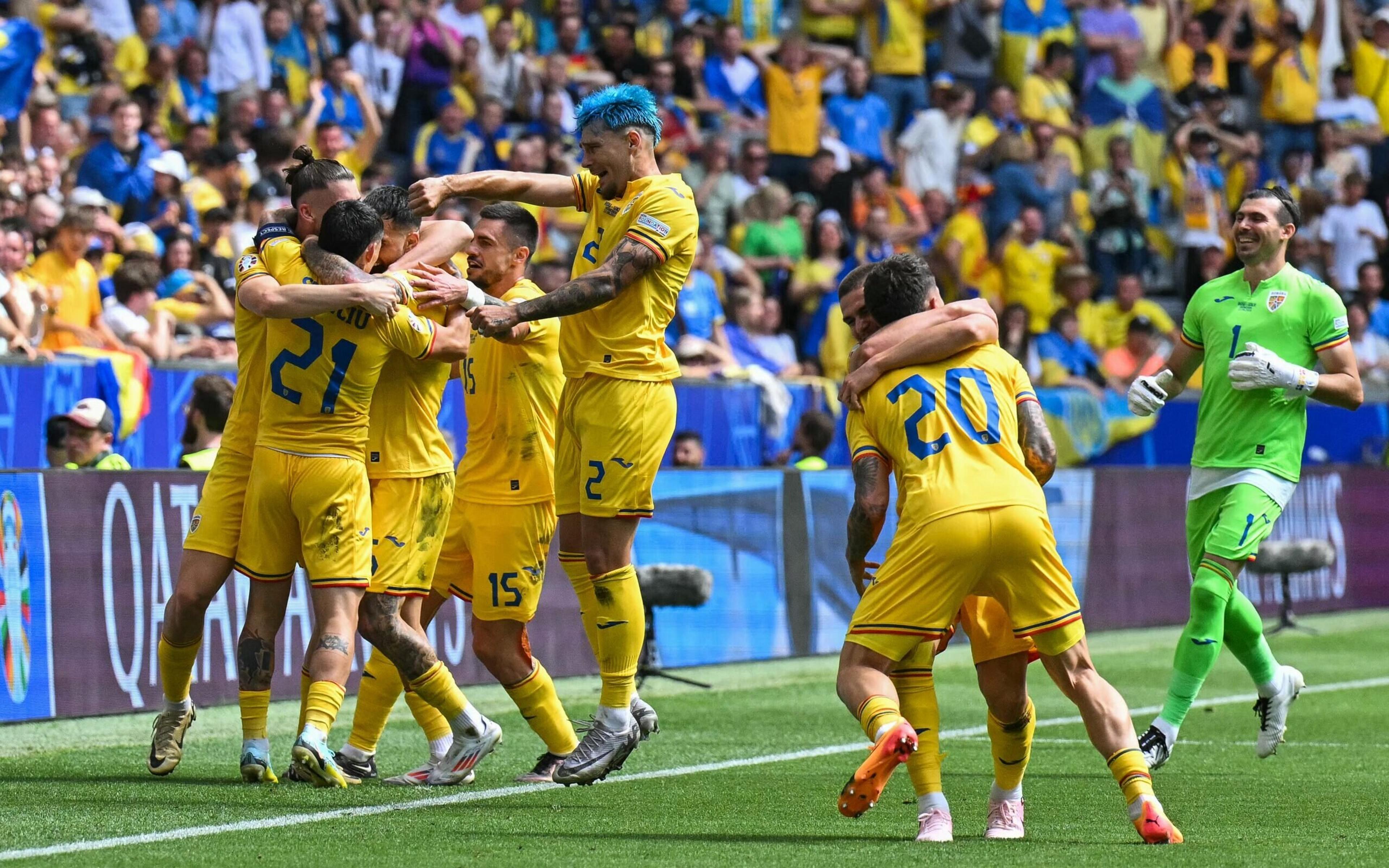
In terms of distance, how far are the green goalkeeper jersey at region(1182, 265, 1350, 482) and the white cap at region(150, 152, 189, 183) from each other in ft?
29.6

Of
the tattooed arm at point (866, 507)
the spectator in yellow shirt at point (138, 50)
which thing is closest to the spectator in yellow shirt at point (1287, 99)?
the spectator in yellow shirt at point (138, 50)

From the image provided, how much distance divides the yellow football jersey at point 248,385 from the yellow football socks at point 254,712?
3.13 ft

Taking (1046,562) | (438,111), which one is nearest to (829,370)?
(438,111)

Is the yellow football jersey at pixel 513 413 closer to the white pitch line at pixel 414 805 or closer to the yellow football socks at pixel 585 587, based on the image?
the yellow football socks at pixel 585 587

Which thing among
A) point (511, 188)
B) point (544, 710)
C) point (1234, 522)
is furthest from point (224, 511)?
point (1234, 522)

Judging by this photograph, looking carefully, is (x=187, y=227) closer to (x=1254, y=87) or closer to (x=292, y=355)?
(x=292, y=355)

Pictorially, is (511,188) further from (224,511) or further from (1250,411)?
(1250,411)

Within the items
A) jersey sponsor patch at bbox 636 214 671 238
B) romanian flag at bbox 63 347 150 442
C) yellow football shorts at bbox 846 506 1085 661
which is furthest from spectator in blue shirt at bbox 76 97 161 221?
yellow football shorts at bbox 846 506 1085 661

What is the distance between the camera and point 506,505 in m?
8.05

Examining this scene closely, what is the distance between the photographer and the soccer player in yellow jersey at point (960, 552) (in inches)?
244

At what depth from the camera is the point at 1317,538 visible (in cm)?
1812

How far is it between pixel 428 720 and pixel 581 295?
206cm

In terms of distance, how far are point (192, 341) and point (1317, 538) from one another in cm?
1039

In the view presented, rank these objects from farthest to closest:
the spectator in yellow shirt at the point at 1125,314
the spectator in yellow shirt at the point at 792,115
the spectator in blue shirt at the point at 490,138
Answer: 1. the spectator in yellow shirt at the point at 792,115
2. the spectator in yellow shirt at the point at 1125,314
3. the spectator in blue shirt at the point at 490,138
